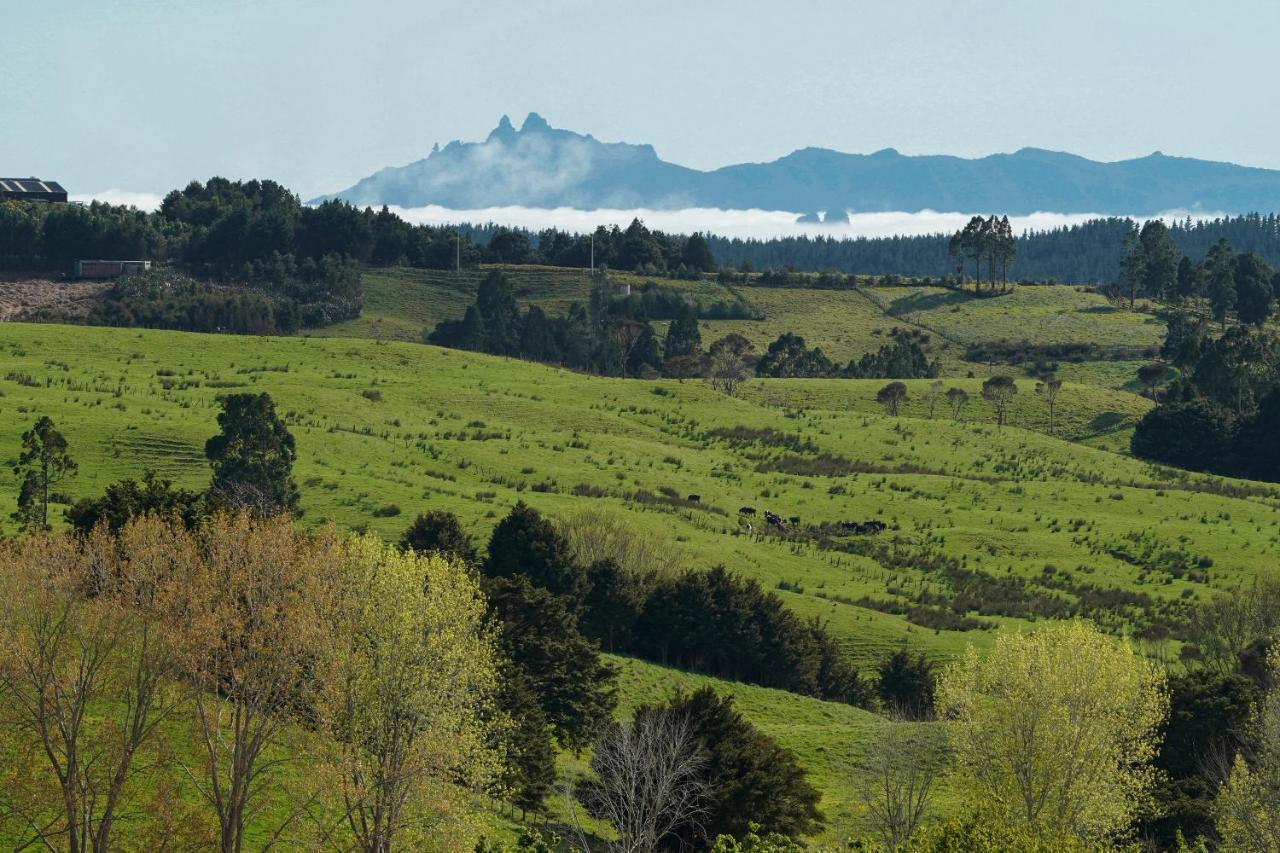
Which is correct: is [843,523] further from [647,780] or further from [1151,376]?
[1151,376]

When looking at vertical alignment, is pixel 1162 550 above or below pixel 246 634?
below

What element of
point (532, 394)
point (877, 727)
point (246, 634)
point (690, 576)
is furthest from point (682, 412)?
point (246, 634)

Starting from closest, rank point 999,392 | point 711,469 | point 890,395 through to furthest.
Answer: point 711,469
point 890,395
point 999,392

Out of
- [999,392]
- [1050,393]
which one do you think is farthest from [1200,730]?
[1050,393]

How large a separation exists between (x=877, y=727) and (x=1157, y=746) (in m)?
11.3

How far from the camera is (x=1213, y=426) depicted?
16262 cm

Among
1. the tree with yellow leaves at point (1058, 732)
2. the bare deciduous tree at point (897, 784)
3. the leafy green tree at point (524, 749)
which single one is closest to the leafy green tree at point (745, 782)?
the bare deciduous tree at point (897, 784)

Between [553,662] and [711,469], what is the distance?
66804mm

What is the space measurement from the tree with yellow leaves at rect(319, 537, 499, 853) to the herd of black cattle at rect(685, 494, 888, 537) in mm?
68930

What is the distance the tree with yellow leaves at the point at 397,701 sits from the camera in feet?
160

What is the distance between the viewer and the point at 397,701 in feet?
162

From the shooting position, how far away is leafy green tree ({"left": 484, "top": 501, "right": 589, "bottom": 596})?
87.4m

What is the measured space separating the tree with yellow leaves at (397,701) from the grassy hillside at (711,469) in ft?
145

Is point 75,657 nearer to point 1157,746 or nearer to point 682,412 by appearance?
point 1157,746
